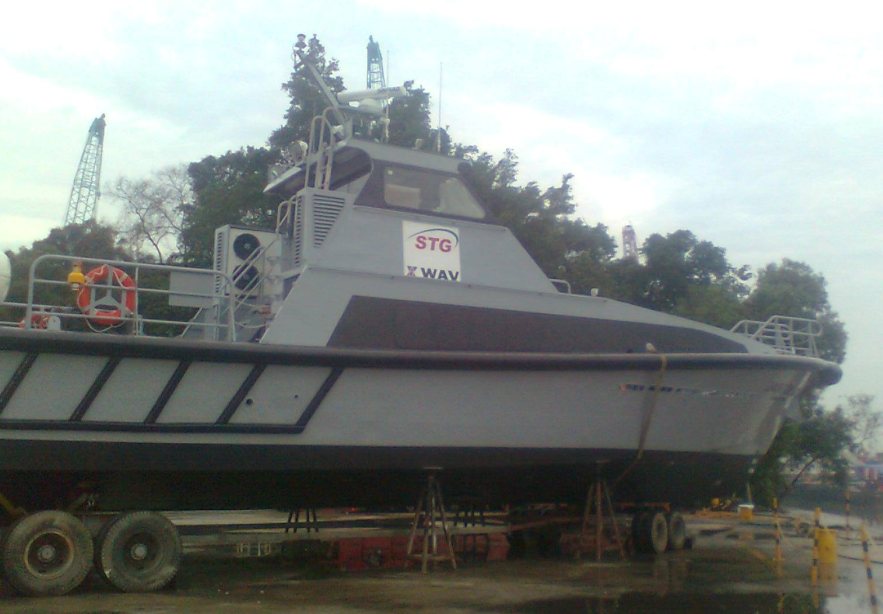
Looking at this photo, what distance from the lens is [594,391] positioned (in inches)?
293

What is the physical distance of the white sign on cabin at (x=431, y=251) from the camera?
7578mm

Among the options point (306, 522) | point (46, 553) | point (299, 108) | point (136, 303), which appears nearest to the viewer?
point (46, 553)

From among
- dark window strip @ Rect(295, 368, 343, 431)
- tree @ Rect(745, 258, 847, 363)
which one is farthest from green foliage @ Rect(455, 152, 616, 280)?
dark window strip @ Rect(295, 368, 343, 431)

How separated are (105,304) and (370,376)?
82.9 inches

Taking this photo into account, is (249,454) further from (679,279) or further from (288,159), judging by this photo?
(288,159)

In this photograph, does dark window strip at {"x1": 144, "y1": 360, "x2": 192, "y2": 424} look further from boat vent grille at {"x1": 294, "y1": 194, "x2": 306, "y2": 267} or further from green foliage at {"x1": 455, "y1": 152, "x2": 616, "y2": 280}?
green foliage at {"x1": 455, "y1": 152, "x2": 616, "y2": 280}

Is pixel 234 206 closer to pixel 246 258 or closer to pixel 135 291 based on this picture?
pixel 246 258

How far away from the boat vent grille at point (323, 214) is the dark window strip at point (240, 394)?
61.1 inches

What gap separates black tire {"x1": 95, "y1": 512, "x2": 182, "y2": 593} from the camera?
584 centimetres

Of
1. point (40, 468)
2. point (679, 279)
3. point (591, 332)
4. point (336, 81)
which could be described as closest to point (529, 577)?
point (591, 332)

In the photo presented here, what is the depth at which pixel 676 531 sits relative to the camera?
9.10 m

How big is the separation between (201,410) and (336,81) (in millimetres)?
19381

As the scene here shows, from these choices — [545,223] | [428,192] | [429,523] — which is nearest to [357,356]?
[429,523]

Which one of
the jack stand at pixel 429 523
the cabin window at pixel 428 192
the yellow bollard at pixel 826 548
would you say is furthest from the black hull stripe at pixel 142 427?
the yellow bollard at pixel 826 548
